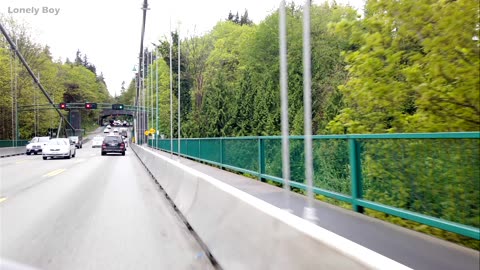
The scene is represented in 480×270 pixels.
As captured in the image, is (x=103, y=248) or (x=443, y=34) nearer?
(x=103, y=248)

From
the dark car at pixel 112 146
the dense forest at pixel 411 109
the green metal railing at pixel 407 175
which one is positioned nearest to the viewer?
the green metal railing at pixel 407 175

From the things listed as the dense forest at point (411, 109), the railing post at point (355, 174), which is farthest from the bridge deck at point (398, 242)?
the dense forest at point (411, 109)

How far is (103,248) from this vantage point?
588cm

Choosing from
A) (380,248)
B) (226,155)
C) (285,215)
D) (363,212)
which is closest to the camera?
(285,215)

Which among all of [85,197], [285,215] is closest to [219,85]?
[85,197]

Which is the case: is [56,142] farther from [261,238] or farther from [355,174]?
[261,238]

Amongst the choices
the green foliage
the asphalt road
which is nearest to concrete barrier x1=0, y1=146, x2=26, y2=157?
the asphalt road

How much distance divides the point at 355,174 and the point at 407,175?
126cm

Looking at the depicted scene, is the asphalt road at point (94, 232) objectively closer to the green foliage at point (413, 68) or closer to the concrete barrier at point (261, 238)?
the concrete barrier at point (261, 238)

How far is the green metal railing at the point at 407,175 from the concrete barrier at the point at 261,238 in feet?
7.00

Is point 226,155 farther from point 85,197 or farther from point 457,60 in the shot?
point 457,60

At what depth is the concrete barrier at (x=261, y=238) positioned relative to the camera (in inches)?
103

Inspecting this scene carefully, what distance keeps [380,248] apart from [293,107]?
2993 centimetres

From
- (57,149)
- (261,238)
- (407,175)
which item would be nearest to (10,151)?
(57,149)
